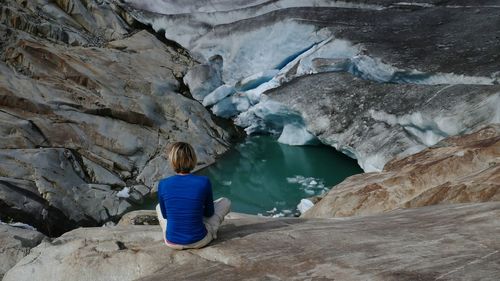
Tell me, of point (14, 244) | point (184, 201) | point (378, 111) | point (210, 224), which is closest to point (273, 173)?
point (378, 111)

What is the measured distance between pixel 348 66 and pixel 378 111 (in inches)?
106

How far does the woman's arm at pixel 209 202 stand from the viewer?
468cm

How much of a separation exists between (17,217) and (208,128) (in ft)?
25.8

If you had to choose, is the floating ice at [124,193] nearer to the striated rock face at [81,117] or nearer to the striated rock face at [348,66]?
the striated rock face at [81,117]

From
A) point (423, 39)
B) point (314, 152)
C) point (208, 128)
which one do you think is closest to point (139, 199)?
point (208, 128)

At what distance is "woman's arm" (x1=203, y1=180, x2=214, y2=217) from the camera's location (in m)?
4.68

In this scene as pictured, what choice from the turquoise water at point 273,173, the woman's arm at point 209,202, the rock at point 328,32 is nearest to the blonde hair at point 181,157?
the woman's arm at point 209,202

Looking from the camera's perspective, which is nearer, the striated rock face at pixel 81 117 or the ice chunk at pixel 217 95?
the striated rock face at pixel 81 117

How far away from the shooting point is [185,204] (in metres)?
4.60

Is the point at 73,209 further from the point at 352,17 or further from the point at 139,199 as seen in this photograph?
the point at 352,17

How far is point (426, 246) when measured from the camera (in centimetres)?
431

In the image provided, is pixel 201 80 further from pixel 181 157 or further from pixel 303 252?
pixel 303 252

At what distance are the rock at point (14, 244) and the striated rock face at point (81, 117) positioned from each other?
4450 mm

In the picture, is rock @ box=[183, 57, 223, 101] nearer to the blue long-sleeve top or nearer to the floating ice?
the floating ice
